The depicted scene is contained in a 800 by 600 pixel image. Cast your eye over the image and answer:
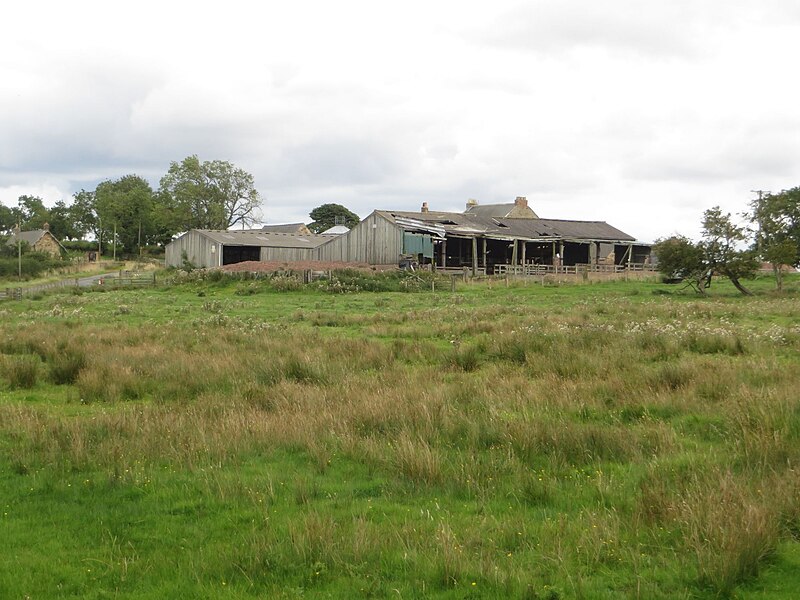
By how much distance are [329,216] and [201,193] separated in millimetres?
30678

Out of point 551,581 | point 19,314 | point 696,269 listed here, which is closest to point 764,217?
point 696,269

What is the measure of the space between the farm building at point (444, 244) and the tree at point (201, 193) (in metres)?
27.6

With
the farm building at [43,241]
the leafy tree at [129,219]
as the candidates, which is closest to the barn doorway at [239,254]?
the leafy tree at [129,219]

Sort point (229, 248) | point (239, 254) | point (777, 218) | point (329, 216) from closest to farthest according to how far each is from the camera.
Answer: point (777, 218), point (229, 248), point (239, 254), point (329, 216)

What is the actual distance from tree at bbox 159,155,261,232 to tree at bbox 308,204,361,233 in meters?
22.3

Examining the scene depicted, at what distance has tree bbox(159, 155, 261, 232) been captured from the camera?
10031 cm

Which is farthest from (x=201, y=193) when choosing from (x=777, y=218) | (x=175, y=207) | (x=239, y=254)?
(x=777, y=218)

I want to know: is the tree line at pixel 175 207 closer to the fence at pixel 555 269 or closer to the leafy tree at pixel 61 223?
the leafy tree at pixel 61 223

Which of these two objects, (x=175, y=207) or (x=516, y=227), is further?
(x=175, y=207)

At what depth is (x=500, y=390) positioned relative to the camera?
1082 centimetres

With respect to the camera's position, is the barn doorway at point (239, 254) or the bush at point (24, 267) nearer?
the bush at point (24, 267)

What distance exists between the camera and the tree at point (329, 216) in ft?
411

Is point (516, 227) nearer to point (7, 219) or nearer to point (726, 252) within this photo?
point (726, 252)

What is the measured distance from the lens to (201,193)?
101250mm
